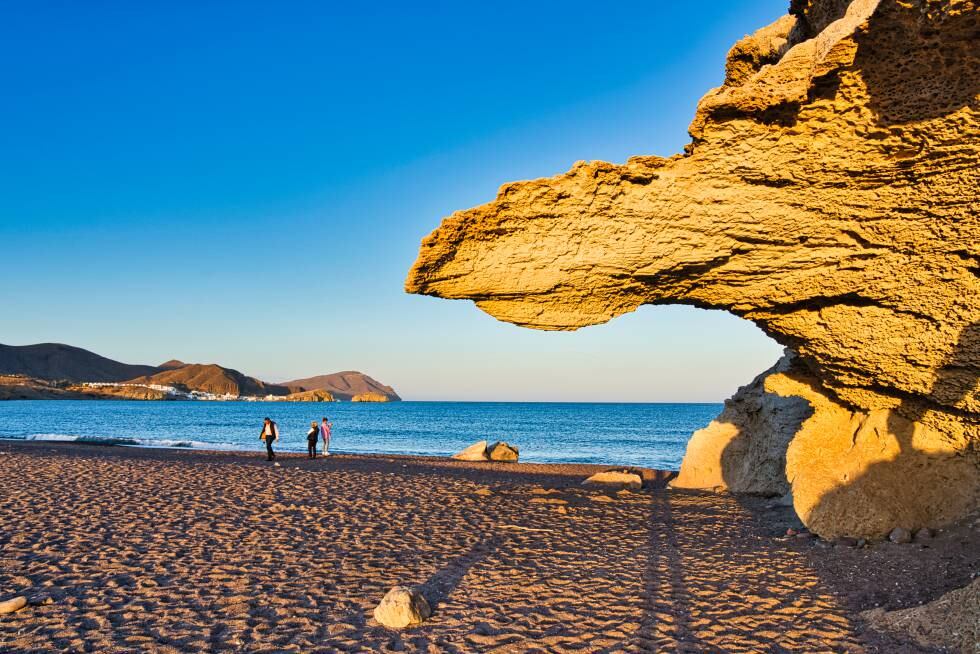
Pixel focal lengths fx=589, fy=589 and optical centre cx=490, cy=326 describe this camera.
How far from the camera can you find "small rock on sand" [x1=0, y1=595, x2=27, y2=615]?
19.8 ft

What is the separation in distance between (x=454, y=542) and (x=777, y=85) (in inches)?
307

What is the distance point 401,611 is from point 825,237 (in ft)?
22.1

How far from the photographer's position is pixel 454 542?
958 cm

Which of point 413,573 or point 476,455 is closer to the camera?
point 413,573

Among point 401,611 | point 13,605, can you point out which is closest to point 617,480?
point 401,611

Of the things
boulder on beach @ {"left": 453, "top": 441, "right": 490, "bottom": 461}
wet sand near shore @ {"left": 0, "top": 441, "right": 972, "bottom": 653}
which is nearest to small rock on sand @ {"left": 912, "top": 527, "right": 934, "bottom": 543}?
wet sand near shore @ {"left": 0, "top": 441, "right": 972, "bottom": 653}

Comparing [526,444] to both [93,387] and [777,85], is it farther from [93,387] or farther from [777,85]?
[93,387]

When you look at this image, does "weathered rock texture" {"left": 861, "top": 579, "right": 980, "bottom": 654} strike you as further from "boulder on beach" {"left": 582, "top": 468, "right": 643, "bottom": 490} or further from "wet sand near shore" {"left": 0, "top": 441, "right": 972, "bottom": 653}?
"boulder on beach" {"left": 582, "top": 468, "right": 643, "bottom": 490}

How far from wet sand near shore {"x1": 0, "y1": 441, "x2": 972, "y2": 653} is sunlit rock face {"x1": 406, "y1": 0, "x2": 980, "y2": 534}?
210 cm

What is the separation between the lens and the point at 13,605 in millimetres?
6102

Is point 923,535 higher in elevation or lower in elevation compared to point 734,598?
higher

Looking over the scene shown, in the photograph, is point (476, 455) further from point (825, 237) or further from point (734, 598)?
point (825, 237)

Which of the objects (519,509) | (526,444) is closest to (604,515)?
(519,509)

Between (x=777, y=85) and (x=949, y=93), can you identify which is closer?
(x=949, y=93)
